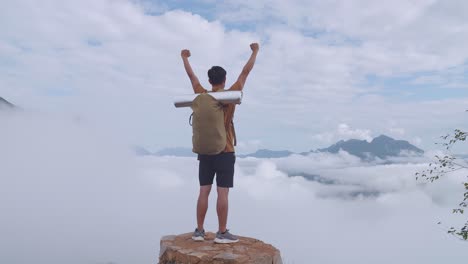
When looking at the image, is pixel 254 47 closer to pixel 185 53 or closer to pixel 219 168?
pixel 185 53

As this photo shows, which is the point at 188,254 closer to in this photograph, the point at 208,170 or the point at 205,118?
the point at 208,170

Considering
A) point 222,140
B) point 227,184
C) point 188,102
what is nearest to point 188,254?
point 227,184

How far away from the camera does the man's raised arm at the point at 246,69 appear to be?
724 cm

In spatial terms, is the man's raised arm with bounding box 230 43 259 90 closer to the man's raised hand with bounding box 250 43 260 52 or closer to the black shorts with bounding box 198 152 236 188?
the man's raised hand with bounding box 250 43 260 52

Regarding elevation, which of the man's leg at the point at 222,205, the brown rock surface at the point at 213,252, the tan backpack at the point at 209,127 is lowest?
the brown rock surface at the point at 213,252

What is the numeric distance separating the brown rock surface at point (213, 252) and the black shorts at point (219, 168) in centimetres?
108

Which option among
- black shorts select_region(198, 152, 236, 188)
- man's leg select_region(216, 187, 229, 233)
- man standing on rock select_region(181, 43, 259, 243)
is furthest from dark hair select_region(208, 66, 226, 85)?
man's leg select_region(216, 187, 229, 233)

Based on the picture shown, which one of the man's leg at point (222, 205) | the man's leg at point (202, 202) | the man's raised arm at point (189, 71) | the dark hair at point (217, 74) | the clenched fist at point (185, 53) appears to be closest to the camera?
the man's leg at point (222, 205)

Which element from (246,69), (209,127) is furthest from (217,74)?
(209,127)

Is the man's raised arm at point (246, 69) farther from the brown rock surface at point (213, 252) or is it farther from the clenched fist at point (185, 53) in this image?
the brown rock surface at point (213, 252)

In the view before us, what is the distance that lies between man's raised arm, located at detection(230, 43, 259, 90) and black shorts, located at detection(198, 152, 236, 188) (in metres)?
1.16

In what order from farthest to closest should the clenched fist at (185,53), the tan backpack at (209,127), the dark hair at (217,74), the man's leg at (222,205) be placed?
the clenched fist at (185,53) < the dark hair at (217,74) < the man's leg at (222,205) < the tan backpack at (209,127)

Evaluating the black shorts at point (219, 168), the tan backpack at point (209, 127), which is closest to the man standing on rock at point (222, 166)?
the black shorts at point (219, 168)

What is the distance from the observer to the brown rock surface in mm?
6754
